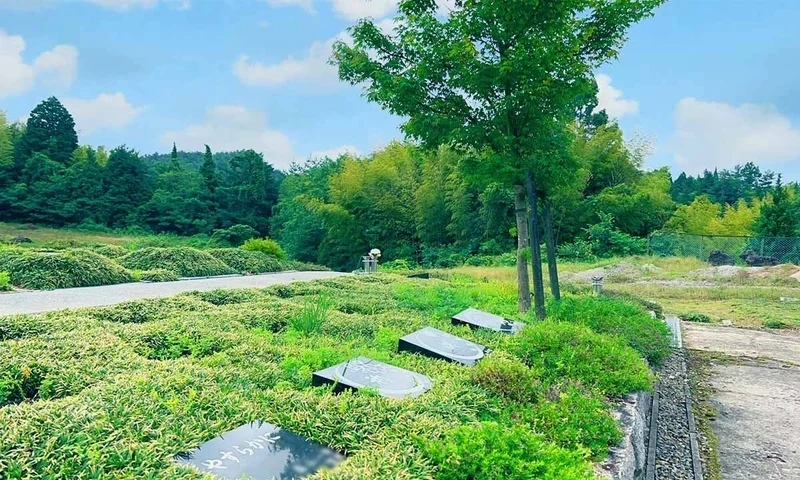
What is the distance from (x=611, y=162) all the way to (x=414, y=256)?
8.87m

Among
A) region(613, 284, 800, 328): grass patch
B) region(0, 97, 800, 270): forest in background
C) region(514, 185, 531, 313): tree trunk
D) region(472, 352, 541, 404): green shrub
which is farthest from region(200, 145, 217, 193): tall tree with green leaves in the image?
region(472, 352, 541, 404): green shrub

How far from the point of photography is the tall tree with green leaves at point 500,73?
494 cm

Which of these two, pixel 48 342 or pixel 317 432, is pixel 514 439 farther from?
pixel 48 342

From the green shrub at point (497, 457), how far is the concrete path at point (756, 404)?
6.40 feet

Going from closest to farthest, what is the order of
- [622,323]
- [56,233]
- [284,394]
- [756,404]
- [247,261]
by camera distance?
[284,394], [756,404], [622,323], [247,261], [56,233]

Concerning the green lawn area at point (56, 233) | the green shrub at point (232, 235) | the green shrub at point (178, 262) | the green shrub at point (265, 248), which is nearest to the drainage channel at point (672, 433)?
the green shrub at point (178, 262)

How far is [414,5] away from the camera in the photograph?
550 cm

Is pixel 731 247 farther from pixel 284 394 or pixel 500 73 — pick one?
pixel 284 394

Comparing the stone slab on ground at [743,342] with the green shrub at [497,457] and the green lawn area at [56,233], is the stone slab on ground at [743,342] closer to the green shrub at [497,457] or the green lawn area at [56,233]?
the green shrub at [497,457]

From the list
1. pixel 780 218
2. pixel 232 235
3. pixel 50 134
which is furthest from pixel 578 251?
pixel 50 134

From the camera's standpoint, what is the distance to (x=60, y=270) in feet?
21.1

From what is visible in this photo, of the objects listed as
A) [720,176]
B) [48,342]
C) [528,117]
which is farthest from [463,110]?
[720,176]

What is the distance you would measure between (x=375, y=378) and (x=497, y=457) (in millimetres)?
885

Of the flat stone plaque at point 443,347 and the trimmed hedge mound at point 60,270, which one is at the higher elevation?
the trimmed hedge mound at point 60,270
